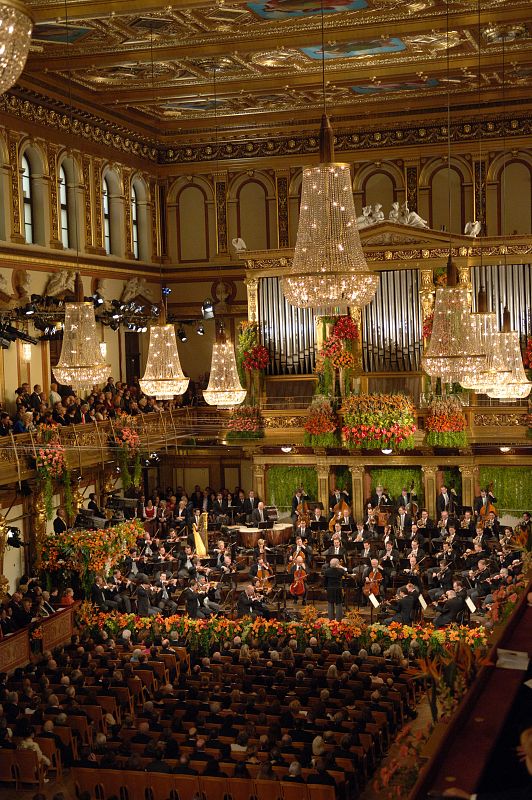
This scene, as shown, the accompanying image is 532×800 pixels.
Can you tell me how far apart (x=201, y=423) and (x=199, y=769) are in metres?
18.3

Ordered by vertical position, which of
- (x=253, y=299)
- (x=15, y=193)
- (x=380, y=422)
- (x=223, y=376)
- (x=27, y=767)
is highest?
(x=15, y=193)

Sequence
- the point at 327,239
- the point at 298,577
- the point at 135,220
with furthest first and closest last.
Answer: the point at 135,220 → the point at 298,577 → the point at 327,239

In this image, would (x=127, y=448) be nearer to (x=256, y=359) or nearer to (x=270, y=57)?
(x=256, y=359)

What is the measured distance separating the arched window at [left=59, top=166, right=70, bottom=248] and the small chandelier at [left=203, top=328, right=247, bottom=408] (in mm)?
12548

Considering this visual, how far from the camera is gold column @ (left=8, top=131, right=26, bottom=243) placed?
24750 mm

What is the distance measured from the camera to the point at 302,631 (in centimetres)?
1844

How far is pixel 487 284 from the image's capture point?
89.4 ft

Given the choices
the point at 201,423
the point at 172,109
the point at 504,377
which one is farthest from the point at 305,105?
the point at 504,377

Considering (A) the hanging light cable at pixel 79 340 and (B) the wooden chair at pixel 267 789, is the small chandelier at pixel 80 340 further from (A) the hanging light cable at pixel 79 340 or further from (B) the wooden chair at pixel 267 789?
(B) the wooden chair at pixel 267 789

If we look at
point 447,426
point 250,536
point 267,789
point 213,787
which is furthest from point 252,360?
point 267,789

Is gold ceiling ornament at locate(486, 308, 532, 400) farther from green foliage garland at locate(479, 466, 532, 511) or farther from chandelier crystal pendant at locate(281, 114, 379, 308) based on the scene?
green foliage garland at locate(479, 466, 532, 511)

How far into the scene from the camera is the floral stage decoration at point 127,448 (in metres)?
25.4

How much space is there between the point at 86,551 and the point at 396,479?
9.69m

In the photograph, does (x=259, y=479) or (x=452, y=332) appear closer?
(x=452, y=332)
